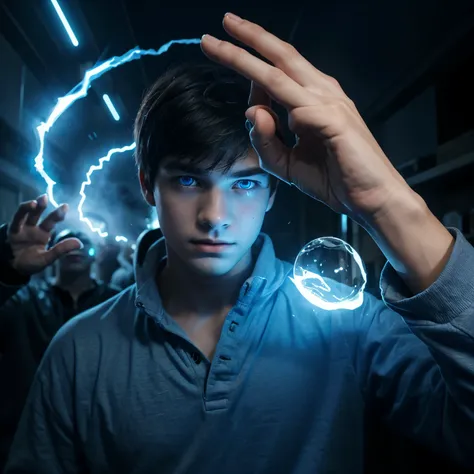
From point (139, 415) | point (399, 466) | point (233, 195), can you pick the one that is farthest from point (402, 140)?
point (139, 415)

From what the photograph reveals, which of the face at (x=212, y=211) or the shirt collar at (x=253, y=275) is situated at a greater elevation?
the face at (x=212, y=211)

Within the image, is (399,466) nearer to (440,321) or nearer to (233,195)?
(440,321)

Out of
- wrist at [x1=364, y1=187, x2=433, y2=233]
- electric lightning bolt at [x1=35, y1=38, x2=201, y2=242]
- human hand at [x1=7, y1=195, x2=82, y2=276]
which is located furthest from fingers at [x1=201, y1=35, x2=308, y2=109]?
human hand at [x1=7, y1=195, x2=82, y2=276]

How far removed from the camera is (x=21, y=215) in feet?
3.47

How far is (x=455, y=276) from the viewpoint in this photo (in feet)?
1.75

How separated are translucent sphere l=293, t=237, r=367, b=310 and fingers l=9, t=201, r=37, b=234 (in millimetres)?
706

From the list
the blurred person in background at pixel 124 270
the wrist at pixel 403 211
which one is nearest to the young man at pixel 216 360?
the wrist at pixel 403 211

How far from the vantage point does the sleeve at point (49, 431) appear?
797mm

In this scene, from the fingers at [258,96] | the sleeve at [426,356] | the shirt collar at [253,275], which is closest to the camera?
the sleeve at [426,356]

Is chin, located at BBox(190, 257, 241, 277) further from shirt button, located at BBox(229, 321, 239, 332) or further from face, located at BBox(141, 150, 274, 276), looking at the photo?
shirt button, located at BBox(229, 321, 239, 332)

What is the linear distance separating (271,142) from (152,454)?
0.62 metres

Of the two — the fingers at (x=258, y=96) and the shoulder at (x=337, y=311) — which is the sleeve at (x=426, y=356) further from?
the fingers at (x=258, y=96)

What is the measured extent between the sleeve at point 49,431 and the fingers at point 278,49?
0.71 meters

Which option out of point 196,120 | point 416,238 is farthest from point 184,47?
point 416,238
